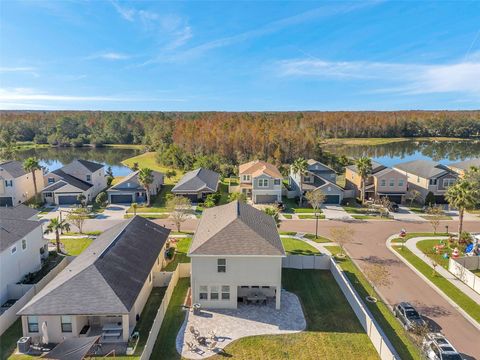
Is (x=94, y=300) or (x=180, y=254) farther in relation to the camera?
(x=180, y=254)

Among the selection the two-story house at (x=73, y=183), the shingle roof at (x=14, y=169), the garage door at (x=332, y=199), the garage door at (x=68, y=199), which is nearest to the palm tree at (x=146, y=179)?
the two-story house at (x=73, y=183)

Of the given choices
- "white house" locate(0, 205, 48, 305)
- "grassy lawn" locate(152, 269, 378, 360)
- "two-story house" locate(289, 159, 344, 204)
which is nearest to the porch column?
"grassy lawn" locate(152, 269, 378, 360)

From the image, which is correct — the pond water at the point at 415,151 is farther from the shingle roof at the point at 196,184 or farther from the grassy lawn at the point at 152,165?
the shingle roof at the point at 196,184

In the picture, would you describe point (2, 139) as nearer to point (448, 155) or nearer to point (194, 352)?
point (194, 352)

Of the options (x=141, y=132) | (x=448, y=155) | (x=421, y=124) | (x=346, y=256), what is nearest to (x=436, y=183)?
(x=346, y=256)

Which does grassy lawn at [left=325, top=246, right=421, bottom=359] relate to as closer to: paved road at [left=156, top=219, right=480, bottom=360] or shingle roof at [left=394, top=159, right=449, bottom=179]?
paved road at [left=156, top=219, right=480, bottom=360]

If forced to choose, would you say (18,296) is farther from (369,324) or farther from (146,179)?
(146,179)

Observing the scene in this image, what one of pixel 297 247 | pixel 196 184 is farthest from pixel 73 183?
pixel 297 247

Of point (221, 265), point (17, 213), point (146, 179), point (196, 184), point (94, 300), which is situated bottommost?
point (94, 300)
